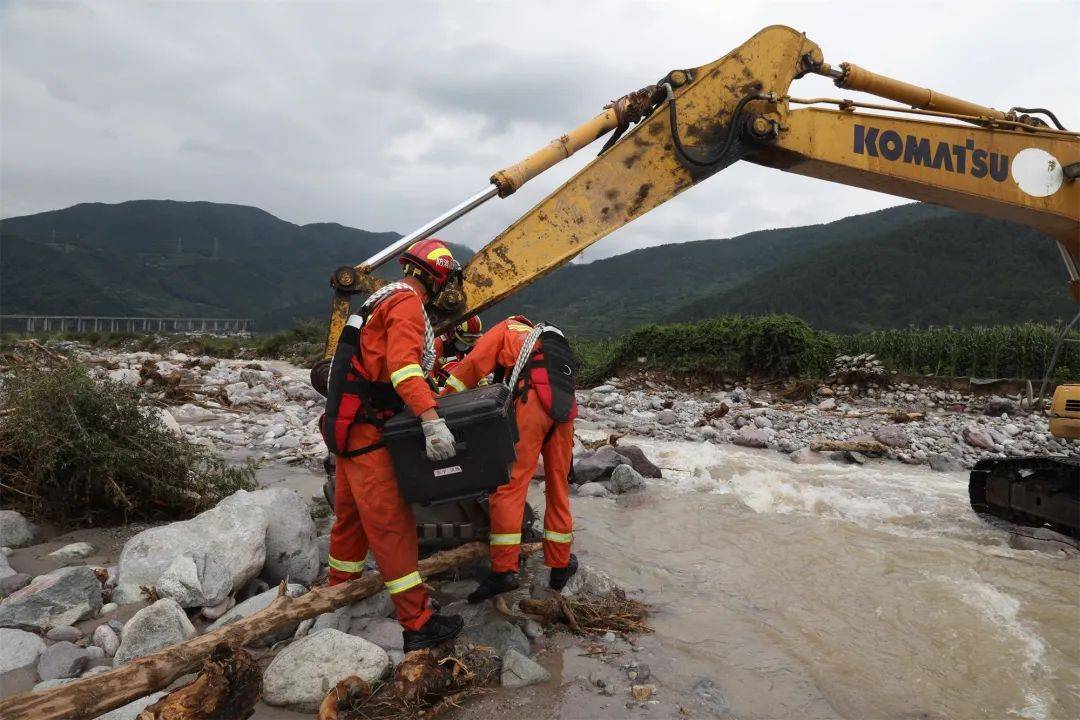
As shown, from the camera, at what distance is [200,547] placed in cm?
331

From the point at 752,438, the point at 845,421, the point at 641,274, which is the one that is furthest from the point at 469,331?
the point at 641,274

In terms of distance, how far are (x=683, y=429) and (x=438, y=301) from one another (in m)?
6.14

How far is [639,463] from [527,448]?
10.4 feet

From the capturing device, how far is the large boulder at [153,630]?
2.71 meters

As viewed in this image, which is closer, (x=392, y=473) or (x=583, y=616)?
(x=392, y=473)

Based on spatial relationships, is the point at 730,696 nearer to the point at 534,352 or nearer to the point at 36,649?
the point at 534,352

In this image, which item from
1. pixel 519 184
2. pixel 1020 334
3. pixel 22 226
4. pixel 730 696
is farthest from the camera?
pixel 22 226

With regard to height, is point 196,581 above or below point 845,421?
above

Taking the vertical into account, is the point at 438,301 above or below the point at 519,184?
below

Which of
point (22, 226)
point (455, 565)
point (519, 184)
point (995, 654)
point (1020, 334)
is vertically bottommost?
point (995, 654)

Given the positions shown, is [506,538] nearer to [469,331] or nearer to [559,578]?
[559,578]

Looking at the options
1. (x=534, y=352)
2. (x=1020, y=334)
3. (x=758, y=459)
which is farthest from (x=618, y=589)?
(x=1020, y=334)

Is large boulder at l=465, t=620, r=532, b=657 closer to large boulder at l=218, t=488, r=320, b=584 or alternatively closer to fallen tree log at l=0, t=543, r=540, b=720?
fallen tree log at l=0, t=543, r=540, b=720

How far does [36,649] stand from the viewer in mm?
2691
